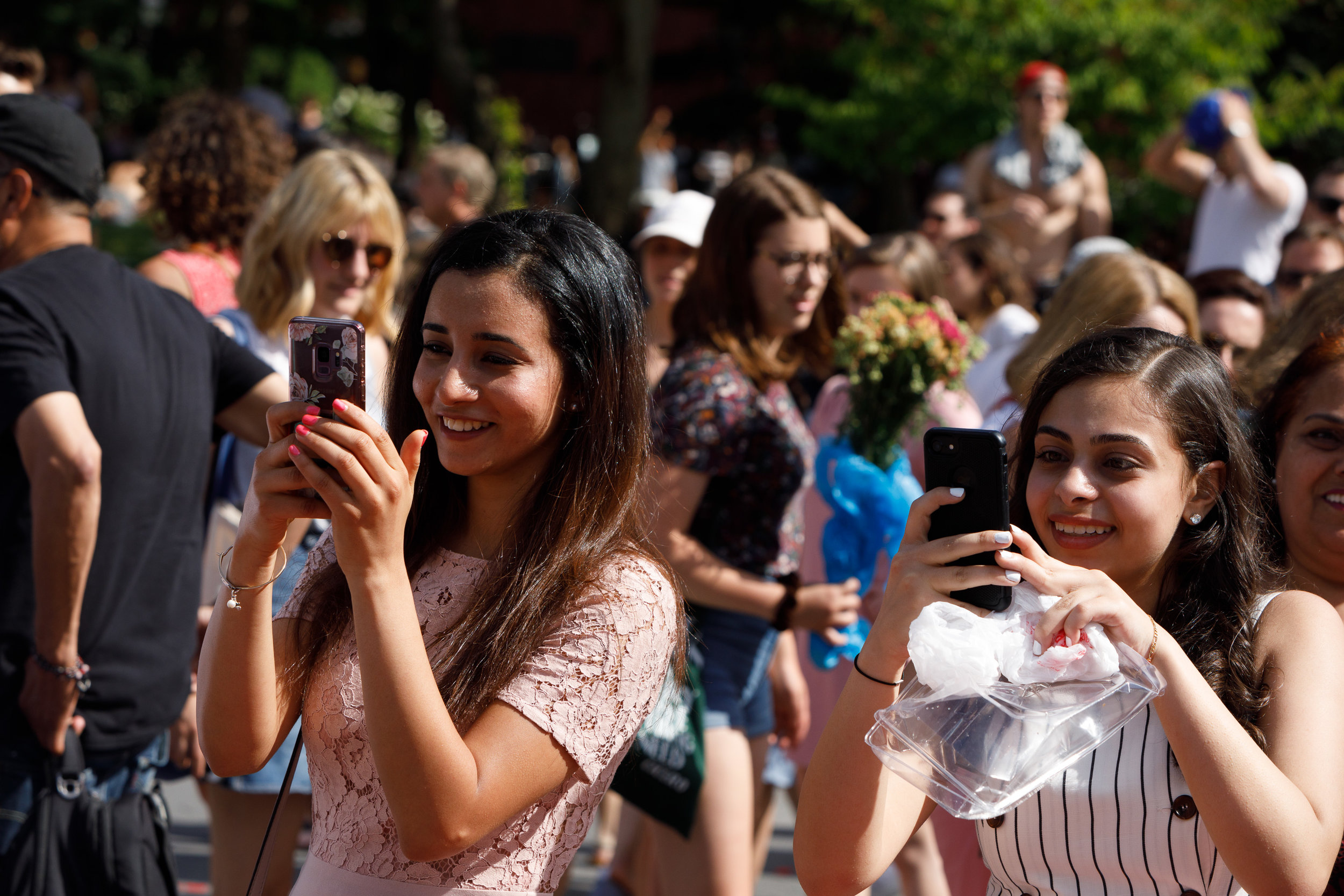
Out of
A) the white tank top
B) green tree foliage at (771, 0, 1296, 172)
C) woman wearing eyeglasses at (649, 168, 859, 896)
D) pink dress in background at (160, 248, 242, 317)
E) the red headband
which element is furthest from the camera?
green tree foliage at (771, 0, 1296, 172)

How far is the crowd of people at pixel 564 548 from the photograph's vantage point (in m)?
1.86

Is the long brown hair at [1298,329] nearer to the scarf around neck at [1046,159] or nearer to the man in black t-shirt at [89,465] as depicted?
the man in black t-shirt at [89,465]

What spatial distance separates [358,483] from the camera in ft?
5.74

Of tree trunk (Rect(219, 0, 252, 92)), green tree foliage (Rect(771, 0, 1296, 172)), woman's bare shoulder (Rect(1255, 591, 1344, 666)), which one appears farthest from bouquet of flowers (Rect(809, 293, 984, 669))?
tree trunk (Rect(219, 0, 252, 92))

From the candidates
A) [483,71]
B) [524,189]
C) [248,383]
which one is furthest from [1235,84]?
[483,71]

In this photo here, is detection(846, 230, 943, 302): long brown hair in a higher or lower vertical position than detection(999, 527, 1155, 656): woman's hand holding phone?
higher

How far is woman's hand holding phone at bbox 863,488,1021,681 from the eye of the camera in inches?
68.6

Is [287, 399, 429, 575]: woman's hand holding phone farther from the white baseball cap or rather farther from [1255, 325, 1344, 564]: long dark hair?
the white baseball cap

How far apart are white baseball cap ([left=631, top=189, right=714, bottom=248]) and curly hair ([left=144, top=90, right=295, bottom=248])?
1.47 meters

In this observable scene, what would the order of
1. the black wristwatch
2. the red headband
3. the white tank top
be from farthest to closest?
1. the red headband
2. the black wristwatch
3. the white tank top

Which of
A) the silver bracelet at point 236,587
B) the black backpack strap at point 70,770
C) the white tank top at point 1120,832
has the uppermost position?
the silver bracelet at point 236,587

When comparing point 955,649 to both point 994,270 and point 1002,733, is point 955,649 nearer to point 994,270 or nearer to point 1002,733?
point 1002,733

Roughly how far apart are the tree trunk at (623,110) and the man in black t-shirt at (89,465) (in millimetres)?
11809

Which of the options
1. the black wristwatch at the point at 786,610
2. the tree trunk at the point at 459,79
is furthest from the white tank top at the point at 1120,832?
the tree trunk at the point at 459,79
